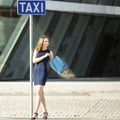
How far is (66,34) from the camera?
24125 mm

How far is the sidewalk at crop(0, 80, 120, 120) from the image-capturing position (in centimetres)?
1216

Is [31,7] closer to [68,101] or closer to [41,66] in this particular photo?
[41,66]

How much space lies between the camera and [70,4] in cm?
2214

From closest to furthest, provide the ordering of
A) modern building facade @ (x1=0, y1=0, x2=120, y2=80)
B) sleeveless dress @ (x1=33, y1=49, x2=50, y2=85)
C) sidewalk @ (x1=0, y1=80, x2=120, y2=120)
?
sleeveless dress @ (x1=33, y1=49, x2=50, y2=85), sidewalk @ (x1=0, y1=80, x2=120, y2=120), modern building facade @ (x1=0, y1=0, x2=120, y2=80)

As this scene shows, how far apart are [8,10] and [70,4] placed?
292cm

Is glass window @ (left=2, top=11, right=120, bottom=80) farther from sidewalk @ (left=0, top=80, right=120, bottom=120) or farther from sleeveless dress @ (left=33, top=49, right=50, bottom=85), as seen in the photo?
sleeveless dress @ (left=33, top=49, right=50, bottom=85)

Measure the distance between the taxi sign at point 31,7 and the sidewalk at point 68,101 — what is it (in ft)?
9.05

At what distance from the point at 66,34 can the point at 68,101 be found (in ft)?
32.5

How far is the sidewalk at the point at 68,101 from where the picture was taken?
1216cm

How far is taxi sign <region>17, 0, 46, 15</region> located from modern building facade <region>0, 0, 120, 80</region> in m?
11.0

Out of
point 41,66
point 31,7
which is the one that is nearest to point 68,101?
point 41,66

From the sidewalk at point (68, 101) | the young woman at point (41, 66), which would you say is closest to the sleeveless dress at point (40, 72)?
the young woman at point (41, 66)

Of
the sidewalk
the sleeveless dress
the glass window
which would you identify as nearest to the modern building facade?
the glass window

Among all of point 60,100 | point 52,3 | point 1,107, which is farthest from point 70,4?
point 1,107
